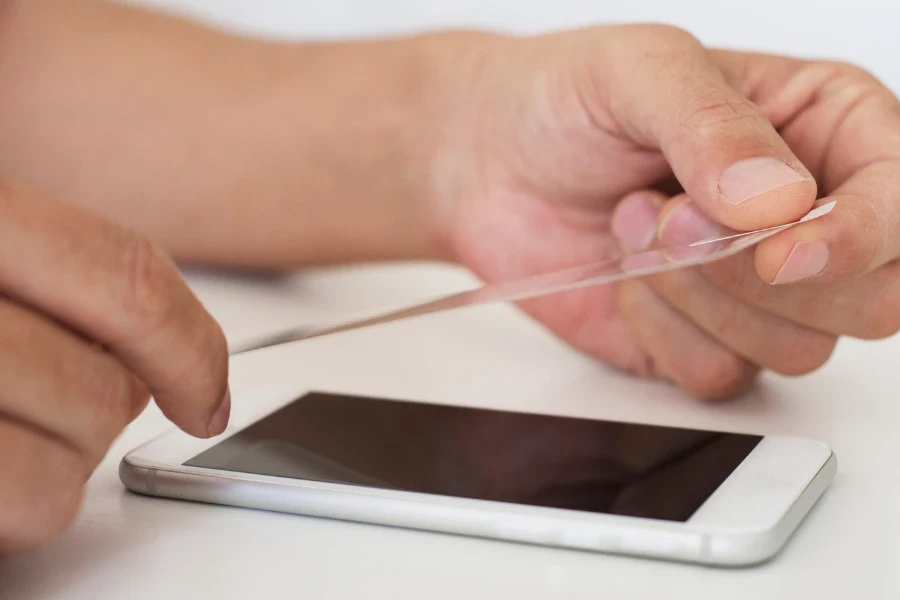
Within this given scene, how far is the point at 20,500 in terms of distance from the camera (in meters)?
0.29

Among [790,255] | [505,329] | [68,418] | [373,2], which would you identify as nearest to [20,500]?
[68,418]

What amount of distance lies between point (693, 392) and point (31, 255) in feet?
1.08

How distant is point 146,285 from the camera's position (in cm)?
32

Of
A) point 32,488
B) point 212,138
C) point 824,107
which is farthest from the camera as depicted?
point 212,138

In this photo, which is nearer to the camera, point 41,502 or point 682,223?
point 41,502

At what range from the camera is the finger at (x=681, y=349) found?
0.48 m

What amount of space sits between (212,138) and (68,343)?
486 mm

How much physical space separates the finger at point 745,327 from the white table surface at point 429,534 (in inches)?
0.9

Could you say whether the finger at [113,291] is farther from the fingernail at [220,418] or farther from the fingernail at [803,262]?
the fingernail at [803,262]

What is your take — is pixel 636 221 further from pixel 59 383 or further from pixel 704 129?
pixel 59 383


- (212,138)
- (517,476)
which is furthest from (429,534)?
(212,138)

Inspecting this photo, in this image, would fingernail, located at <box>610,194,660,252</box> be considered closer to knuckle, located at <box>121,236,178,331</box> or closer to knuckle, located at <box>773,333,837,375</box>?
knuckle, located at <box>773,333,837,375</box>

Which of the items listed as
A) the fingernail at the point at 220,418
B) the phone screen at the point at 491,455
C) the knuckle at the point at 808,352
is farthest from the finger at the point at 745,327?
the fingernail at the point at 220,418

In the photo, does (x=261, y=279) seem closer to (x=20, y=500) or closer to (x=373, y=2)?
(x=20, y=500)
